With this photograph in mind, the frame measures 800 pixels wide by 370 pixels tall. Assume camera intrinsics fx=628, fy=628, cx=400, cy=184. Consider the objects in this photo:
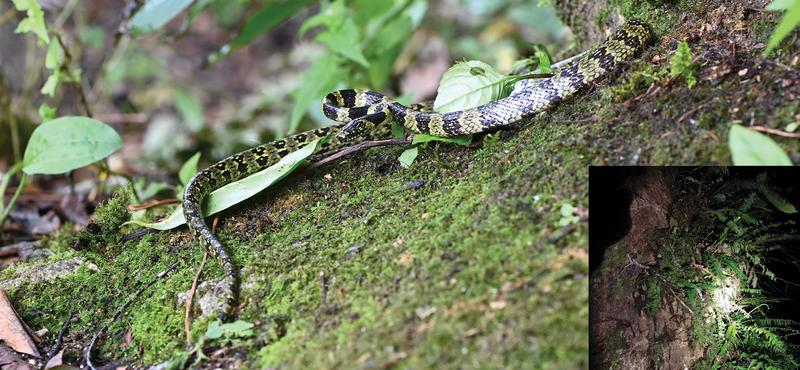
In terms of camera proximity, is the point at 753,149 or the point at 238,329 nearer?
the point at 753,149

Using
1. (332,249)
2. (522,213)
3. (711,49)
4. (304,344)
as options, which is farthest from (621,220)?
(304,344)

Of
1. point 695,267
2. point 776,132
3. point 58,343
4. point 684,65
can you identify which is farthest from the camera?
point 695,267

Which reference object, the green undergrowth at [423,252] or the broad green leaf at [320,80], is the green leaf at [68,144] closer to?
the green undergrowth at [423,252]

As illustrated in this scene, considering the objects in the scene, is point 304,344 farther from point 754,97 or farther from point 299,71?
point 299,71

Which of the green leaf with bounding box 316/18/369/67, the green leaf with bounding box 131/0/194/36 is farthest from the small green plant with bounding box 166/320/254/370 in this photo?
the green leaf with bounding box 131/0/194/36

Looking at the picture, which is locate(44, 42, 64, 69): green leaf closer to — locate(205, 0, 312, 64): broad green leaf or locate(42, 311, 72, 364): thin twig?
locate(205, 0, 312, 64): broad green leaf

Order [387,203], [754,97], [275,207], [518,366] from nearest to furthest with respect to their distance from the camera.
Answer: [518,366] → [754,97] → [387,203] → [275,207]

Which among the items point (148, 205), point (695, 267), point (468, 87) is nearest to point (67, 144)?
point (148, 205)

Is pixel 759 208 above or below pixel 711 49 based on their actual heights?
below

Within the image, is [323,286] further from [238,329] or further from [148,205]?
[148,205]
